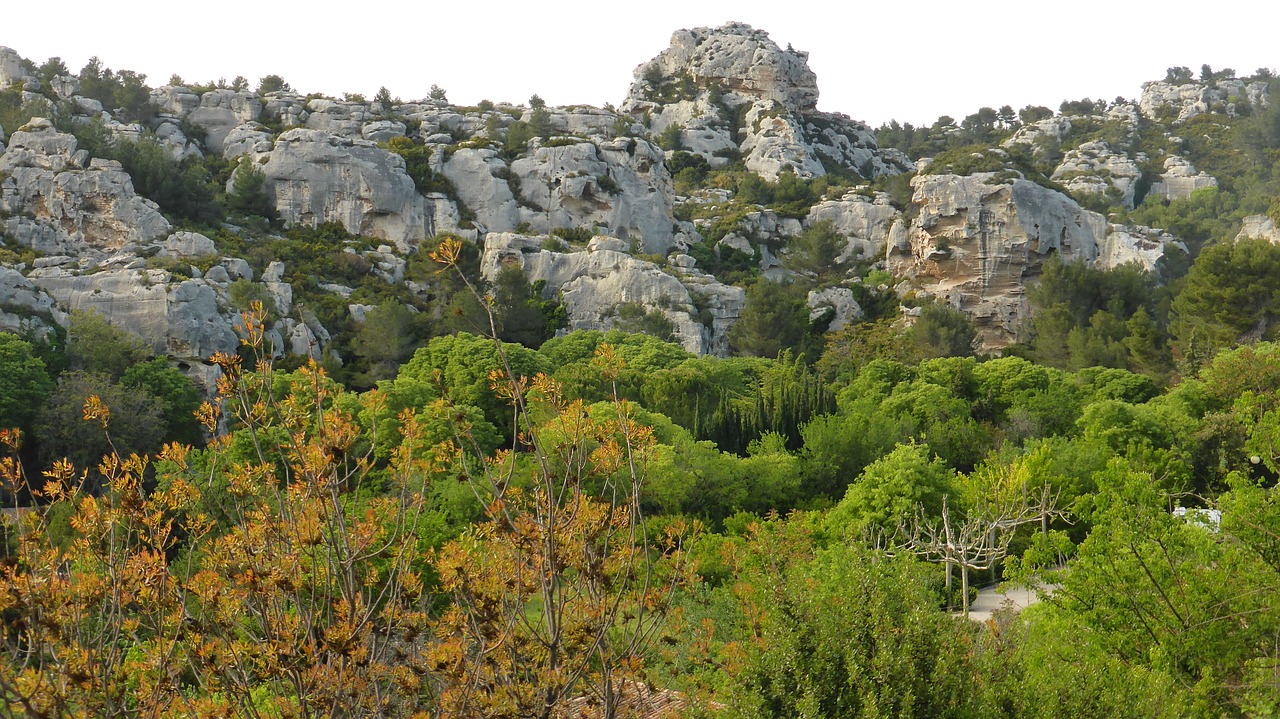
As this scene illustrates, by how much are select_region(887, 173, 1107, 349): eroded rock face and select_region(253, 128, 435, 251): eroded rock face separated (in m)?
34.8

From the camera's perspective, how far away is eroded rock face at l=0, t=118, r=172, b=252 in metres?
46.9

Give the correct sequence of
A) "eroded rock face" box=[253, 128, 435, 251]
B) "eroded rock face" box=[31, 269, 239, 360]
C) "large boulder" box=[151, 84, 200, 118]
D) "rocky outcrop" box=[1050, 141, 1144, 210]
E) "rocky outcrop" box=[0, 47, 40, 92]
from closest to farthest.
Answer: "eroded rock face" box=[31, 269, 239, 360] → "eroded rock face" box=[253, 128, 435, 251] → "rocky outcrop" box=[0, 47, 40, 92] → "large boulder" box=[151, 84, 200, 118] → "rocky outcrop" box=[1050, 141, 1144, 210]

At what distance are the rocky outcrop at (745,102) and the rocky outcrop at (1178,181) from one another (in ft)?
79.1

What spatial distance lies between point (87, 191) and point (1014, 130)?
92.1 meters

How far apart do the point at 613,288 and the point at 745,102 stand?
147 ft

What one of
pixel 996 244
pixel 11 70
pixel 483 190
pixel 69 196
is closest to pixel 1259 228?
pixel 996 244

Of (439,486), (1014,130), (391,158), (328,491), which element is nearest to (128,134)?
(391,158)

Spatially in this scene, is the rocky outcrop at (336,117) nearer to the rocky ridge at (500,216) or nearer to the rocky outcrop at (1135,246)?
the rocky ridge at (500,216)

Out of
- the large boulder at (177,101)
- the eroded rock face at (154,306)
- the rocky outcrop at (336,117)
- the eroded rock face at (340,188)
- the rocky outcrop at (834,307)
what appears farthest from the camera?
the large boulder at (177,101)

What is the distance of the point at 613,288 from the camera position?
2157 inches

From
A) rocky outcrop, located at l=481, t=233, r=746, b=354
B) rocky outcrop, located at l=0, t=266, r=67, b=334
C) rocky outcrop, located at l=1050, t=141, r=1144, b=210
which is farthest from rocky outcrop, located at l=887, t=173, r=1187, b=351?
rocky outcrop, located at l=0, t=266, r=67, b=334

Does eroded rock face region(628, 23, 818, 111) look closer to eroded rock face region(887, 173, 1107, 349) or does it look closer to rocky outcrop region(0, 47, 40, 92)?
eroded rock face region(887, 173, 1107, 349)

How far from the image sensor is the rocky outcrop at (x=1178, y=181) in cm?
7994

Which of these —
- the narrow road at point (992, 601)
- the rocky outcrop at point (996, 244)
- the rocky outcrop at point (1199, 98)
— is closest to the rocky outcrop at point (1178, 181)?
the rocky outcrop at point (1199, 98)
